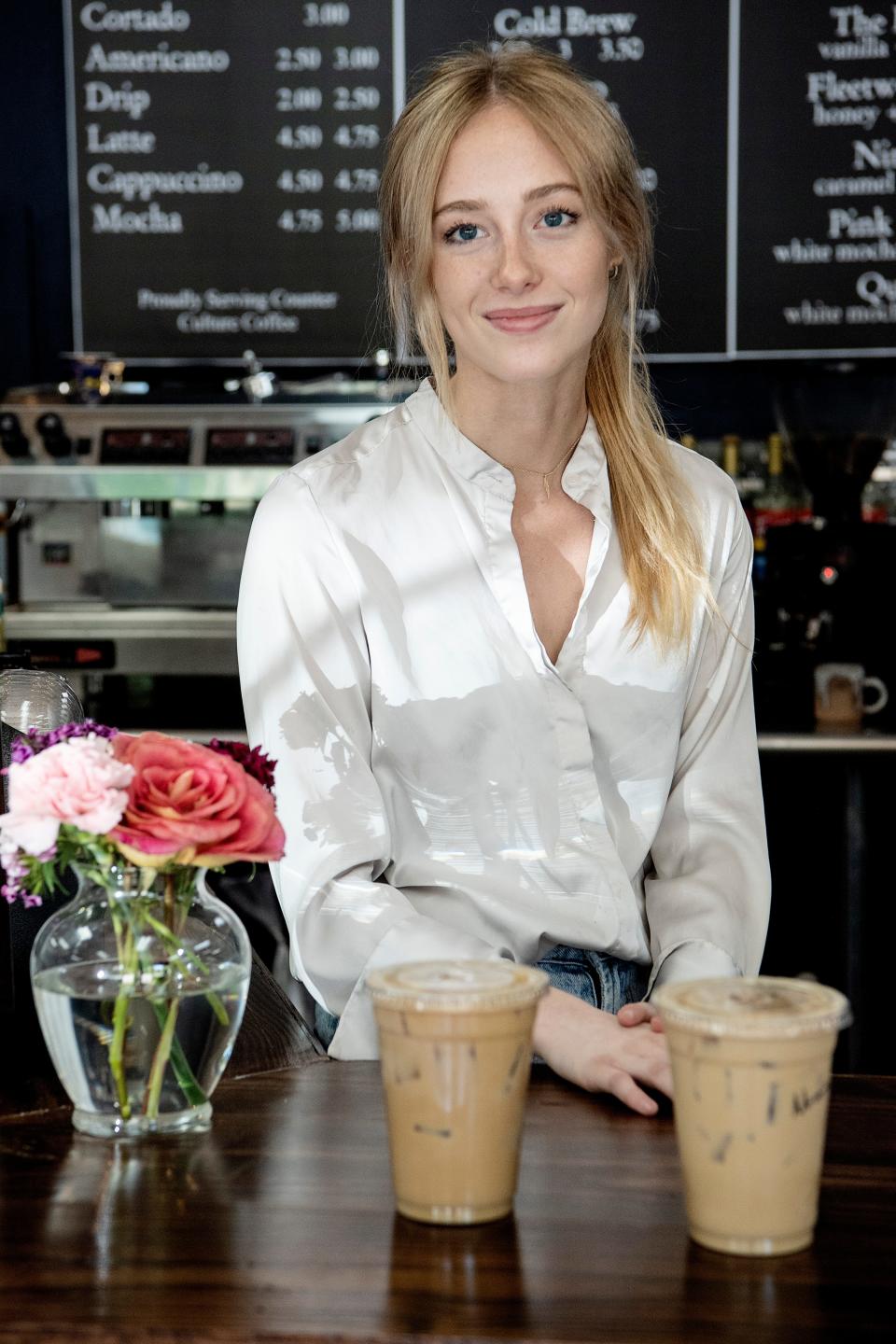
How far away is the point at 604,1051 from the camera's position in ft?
3.57

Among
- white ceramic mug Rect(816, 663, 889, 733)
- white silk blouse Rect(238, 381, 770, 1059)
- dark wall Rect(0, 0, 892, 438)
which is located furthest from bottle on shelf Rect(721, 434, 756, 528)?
white silk blouse Rect(238, 381, 770, 1059)

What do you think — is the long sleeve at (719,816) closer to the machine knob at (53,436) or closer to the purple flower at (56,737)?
the purple flower at (56,737)

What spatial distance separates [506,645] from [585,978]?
11.9 inches

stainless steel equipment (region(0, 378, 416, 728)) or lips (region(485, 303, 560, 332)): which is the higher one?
lips (region(485, 303, 560, 332))

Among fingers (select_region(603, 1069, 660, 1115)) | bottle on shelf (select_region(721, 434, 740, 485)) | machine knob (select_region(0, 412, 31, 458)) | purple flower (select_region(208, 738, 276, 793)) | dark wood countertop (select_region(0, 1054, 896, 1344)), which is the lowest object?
fingers (select_region(603, 1069, 660, 1115))

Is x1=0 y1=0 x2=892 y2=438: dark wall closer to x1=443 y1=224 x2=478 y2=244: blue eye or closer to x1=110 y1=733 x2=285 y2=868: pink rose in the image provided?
x1=443 y1=224 x2=478 y2=244: blue eye

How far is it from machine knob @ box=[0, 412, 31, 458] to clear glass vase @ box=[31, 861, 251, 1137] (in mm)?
2443

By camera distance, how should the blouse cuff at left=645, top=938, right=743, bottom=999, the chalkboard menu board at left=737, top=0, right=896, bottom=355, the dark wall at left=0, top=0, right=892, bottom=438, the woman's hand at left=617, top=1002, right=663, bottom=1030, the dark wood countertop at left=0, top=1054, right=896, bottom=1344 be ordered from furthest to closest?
the dark wall at left=0, top=0, right=892, bottom=438 < the chalkboard menu board at left=737, top=0, right=896, bottom=355 < the blouse cuff at left=645, top=938, right=743, bottom=999 < the woman's hand at left=617, top=1002, right=663, bottom=1030 < the dark wood countertop at left=0, top=1054, right=896, bottom=1344

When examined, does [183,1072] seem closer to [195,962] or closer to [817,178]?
[195,962]

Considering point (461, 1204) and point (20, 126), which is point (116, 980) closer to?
point (461, 1204)

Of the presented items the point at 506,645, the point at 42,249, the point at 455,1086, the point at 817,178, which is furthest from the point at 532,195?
the point at 42,249

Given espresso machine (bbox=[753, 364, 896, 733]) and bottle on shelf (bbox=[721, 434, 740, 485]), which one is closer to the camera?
espresso machine (bbox=[753, 364, 896, 733])

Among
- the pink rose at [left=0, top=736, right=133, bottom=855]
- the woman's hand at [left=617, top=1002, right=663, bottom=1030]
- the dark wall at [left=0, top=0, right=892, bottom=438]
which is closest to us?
the pink rose at [left=0, top=736, right=133, bottom=855]

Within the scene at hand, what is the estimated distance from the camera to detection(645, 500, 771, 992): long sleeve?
146cm
